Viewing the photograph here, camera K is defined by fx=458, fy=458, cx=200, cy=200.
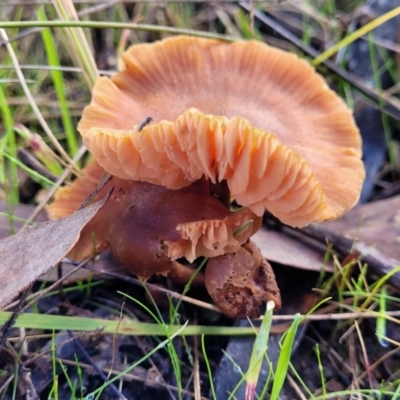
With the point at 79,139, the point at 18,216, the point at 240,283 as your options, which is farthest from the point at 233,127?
the point at 79,139

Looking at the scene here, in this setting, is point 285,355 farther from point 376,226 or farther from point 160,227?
point 376,226

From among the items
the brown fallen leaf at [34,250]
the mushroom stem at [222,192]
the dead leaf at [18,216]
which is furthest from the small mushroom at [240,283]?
the dead leaf at [18,216]

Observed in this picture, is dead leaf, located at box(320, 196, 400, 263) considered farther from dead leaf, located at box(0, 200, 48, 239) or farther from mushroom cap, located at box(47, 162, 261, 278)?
dead leaf, located at box(0, 200, 48, 239)

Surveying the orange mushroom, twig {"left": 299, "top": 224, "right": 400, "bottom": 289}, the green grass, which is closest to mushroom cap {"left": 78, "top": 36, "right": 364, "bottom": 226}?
the orange mushroom

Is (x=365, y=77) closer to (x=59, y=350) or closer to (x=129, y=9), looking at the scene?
(x=129, y=9)

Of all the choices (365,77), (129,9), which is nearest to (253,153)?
(365,77)

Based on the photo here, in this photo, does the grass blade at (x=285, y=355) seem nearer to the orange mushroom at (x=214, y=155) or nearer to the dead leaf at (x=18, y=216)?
the orange mushroom at (x=214, y=155)

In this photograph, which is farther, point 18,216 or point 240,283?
point 18,216
